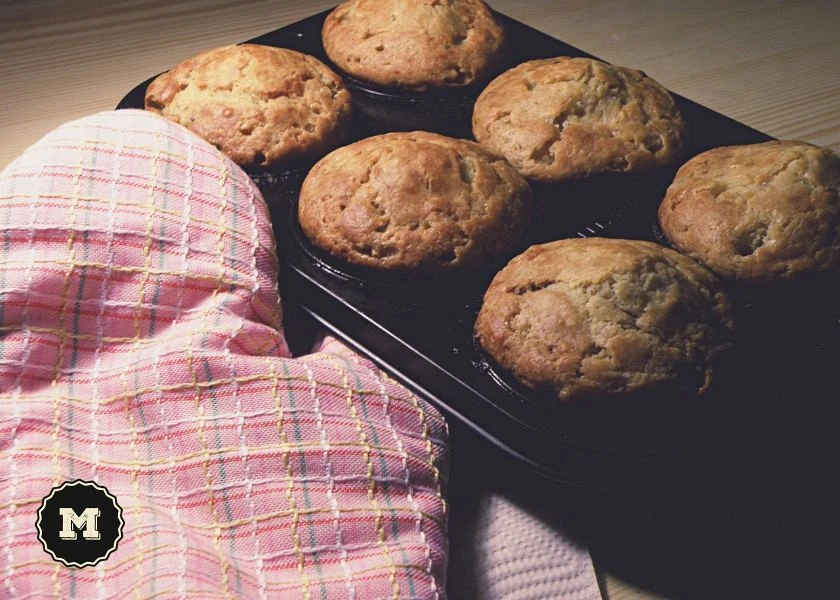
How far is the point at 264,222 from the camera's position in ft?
4.53

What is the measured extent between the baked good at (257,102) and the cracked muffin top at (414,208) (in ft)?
0.48

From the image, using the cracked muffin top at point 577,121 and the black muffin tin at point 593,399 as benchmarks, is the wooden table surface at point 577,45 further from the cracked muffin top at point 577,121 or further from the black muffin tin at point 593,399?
the black muffin tin at point 593,399

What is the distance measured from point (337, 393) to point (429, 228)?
13.8 inches

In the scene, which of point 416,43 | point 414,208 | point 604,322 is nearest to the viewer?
point 604,322

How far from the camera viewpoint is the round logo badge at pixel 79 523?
3.33ft

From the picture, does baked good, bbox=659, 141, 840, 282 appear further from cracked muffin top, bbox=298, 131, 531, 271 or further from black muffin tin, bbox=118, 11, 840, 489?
cracked muffin top, bbox=298, 131, 531, 271

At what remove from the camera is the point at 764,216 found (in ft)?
4.77

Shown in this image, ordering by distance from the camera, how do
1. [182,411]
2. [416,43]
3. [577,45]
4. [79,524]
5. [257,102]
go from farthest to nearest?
1. [577,45]
2. [416,43]
3. [257,102]
4. [182,411]
5. [79,524]

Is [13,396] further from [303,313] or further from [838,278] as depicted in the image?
[838,278]

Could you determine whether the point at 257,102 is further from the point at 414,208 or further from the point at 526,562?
the point at 526,562

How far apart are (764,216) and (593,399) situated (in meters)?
0.47

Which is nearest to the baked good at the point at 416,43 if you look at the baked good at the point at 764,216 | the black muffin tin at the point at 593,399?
the black muffin tin at the point at 593,399

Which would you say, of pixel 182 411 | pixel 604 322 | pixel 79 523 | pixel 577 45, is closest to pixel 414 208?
pixel 604 322

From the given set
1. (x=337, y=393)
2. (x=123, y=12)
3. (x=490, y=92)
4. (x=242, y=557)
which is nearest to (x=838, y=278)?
(x=490, y=92)
